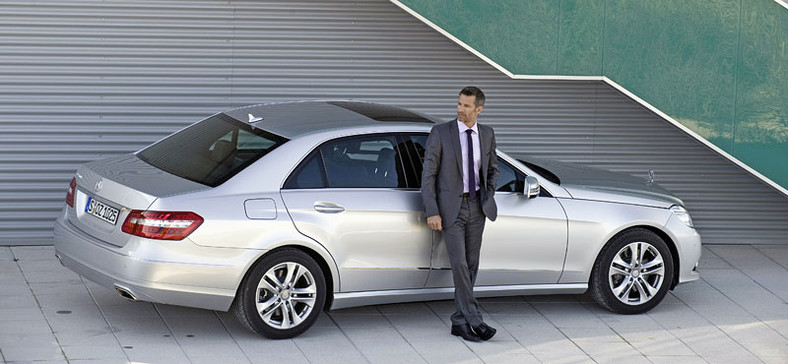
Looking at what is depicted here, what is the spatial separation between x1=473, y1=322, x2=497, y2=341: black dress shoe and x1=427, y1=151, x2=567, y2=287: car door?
1.31ft

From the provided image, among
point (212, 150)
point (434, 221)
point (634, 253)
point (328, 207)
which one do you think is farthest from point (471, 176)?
point (212, 150)

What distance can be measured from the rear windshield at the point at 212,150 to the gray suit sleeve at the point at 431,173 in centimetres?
95

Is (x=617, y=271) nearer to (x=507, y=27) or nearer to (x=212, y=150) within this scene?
(x=507, y=27)

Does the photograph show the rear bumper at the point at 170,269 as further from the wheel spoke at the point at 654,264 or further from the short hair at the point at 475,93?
the wheel spoke at the point at 654,264

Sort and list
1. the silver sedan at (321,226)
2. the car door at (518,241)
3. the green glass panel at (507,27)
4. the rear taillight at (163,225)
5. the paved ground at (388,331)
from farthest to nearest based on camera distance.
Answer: the green glass panel at (507,27) < the car door at (518,241) < the paved ground at (388,331) < the silver sedan at (321,226) < the rear taillight at (163,225)

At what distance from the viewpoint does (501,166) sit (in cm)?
838

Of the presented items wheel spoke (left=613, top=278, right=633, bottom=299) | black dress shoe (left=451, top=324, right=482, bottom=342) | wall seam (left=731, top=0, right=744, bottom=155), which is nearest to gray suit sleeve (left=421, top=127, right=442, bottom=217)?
black dress shoe (left=451, top=324, right=482, bottom=342)

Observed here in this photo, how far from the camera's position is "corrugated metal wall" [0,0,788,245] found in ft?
32.9

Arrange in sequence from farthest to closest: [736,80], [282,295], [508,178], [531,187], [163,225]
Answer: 1. [736,80]
2. [508,178]
3. [531,187]
4. [282,295]
5. [163,225]

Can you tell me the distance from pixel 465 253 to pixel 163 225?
2.04 metres

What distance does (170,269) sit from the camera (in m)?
7.27

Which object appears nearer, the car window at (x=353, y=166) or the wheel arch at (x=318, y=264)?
the wheel arch at (x=318, y=264)

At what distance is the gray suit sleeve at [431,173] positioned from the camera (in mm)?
7844

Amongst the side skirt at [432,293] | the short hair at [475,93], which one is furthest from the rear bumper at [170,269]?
the short hair at [475,93]
